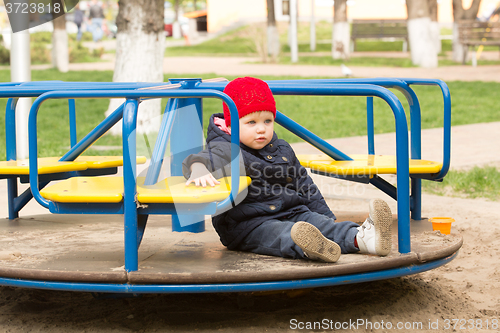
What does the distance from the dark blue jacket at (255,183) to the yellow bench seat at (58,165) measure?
97cm

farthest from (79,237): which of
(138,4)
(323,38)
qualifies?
(323,38)

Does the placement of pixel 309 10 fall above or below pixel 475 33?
above

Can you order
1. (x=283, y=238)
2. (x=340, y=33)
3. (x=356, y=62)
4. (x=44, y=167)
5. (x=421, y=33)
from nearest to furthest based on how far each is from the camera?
1. (x=283, y=238)
2. (x=44, y=167)
3. (x=421, y=33)
4. (x=356, y=62)
5. (x=340, y=33)

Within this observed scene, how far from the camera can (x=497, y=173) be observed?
18.3 feet

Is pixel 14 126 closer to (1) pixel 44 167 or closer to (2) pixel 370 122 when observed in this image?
(1) pixel 44 167

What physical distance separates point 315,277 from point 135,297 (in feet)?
3.27

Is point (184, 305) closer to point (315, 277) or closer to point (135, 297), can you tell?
point (135, 297)

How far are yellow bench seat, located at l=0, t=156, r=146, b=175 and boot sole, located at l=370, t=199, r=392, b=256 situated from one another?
169 cm

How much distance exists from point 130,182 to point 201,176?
35 centimetres

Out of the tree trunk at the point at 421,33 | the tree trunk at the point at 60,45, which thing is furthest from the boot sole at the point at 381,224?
the tree trunk at the point at 60,45

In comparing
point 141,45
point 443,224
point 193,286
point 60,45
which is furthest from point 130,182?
point 60,45

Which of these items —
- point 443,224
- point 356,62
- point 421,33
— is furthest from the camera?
point 356,62

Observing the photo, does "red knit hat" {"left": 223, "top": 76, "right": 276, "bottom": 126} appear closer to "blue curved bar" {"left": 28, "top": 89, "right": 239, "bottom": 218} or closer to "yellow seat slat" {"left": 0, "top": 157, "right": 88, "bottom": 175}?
"blue curved bar" {"left": 28, "top": 89, "right": 239, "bottom": 218}

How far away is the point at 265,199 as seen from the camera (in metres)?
2.77
